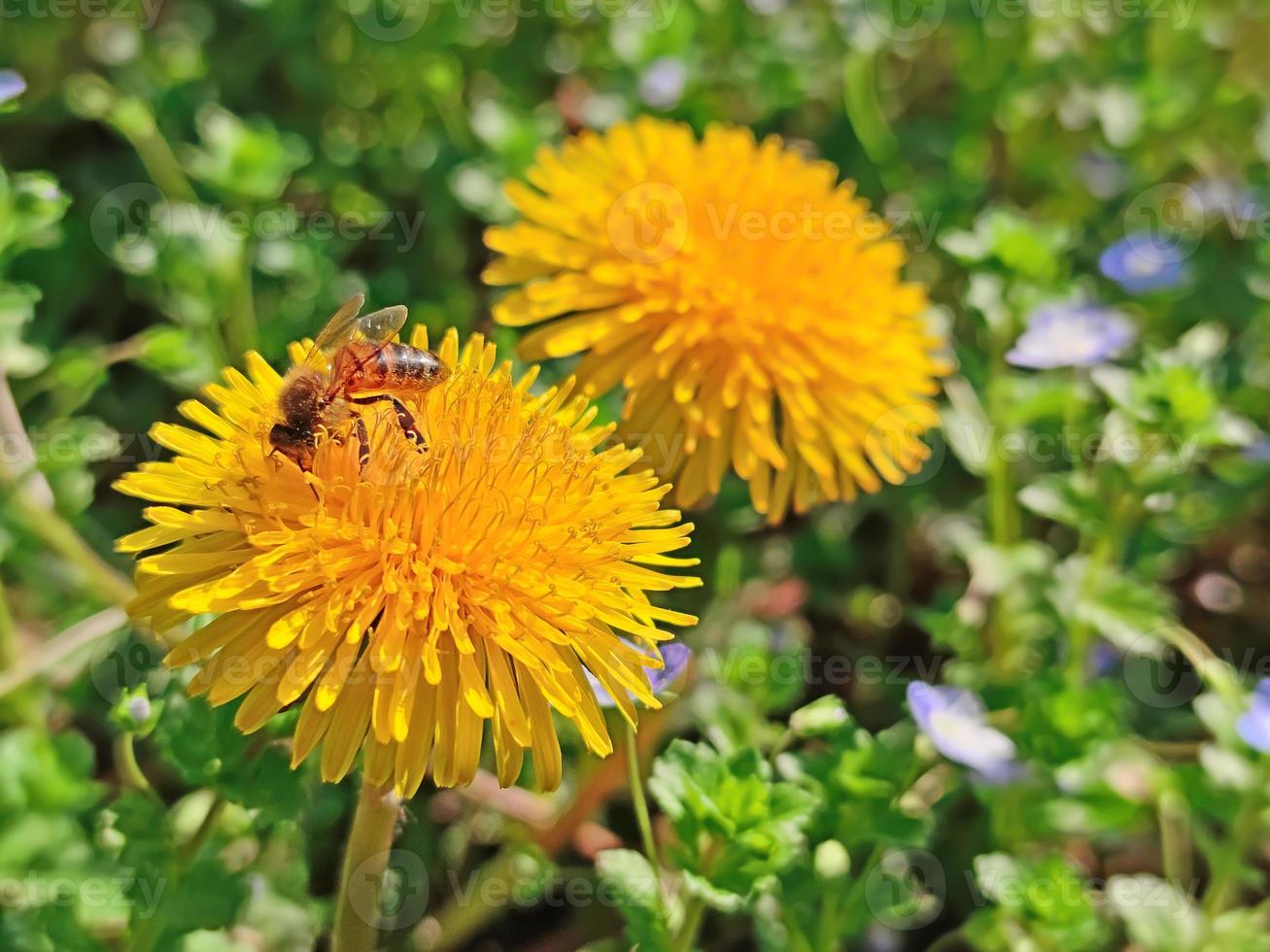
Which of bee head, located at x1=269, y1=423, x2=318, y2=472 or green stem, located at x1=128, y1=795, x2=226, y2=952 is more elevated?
bee head, located at x1=269, y1=423, x2=318, y2=472

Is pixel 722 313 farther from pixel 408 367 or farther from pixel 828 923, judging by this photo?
pixel 828 923

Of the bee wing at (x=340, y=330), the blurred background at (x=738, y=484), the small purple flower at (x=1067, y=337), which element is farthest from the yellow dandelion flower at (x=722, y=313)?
the bee wing at (x=340, y=330)

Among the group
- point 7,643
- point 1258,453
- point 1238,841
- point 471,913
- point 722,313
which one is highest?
point 722,313

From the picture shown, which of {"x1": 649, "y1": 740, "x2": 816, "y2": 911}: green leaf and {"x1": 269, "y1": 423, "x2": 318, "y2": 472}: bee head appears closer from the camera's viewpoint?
{"x1": 269, "y1": 423, "x2": 318, "y2": 472}: bee head

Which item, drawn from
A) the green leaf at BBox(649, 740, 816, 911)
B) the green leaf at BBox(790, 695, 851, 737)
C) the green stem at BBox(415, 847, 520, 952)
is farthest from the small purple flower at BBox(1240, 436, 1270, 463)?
the green stem at BBox(415, 847, 520, 952)

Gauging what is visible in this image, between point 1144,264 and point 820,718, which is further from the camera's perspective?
point 1144,264

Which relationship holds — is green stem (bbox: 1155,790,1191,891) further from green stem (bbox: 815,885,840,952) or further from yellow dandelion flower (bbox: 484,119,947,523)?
yellow dandelion flower (bbox: 484,119,947,523)

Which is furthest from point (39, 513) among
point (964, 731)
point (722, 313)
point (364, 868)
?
point (964, 731)
